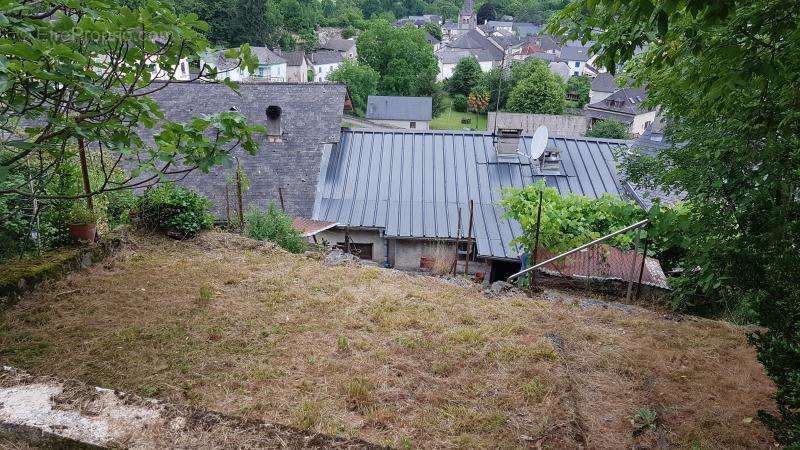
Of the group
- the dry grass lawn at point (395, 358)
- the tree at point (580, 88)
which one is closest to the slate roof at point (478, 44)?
the tree at point (580, 88)

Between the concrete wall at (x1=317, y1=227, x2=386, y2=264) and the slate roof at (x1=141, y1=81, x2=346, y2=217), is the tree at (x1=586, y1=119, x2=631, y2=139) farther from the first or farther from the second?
the concrete wall at (x1=317, y1=227, x2=386, y2=264)

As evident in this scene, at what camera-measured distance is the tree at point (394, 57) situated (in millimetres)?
48812

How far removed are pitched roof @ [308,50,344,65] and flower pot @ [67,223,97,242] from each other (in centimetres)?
5390

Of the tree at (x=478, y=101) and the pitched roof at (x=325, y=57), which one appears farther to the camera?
the pitched roof at (x=325, y=57)

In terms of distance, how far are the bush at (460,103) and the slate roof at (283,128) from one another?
3607 cm

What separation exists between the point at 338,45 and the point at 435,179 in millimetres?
59746

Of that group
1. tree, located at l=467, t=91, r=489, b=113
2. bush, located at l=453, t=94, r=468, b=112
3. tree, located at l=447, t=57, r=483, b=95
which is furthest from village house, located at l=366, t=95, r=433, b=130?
tree, located at l=447, t=57, r=483, b=95

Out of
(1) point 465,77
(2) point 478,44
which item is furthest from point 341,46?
(1) point 465,77

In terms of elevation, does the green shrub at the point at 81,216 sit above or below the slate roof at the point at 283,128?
below

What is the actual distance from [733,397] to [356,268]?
4.39 meters

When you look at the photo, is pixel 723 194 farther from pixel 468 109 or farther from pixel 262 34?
pixel 262 34

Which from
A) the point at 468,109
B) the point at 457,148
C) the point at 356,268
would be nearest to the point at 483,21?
the point at 468,109

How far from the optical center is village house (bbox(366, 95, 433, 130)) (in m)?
39.4

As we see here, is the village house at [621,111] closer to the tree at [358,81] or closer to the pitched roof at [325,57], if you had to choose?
the tree at [358,81]
